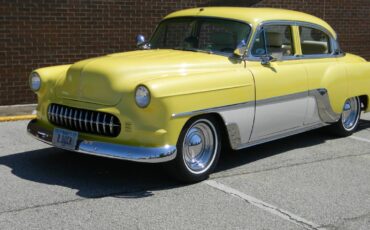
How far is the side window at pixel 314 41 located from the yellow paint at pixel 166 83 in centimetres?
26

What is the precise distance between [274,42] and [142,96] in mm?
2302

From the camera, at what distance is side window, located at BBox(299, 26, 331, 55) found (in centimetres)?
727

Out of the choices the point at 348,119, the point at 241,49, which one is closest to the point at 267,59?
the point at 241,49

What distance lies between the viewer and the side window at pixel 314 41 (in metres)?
7.27

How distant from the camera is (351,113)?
821 cm

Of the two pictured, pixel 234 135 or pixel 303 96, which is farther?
pixel 303 96

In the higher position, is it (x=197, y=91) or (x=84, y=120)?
(x=197, y=91)

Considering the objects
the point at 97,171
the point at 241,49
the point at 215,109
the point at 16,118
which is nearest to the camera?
the point at 215,109

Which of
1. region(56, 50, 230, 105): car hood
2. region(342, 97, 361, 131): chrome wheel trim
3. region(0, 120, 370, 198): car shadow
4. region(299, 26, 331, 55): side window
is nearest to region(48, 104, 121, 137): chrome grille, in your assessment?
region(56, 50, 230, 105): car hood

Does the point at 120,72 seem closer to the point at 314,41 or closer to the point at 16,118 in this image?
the point at 314,41

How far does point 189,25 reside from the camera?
6.76 meters

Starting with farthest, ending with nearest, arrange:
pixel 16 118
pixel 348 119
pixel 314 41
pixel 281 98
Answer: pixel 16 118
pixel 348 119
pixel 314 41
pixel 281 98

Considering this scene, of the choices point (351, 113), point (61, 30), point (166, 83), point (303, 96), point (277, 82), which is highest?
point (61, 30)

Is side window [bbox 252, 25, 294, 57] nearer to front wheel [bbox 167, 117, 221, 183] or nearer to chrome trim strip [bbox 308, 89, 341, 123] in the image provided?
chrome trim strip [bbox 308, 89, 341, 123]
